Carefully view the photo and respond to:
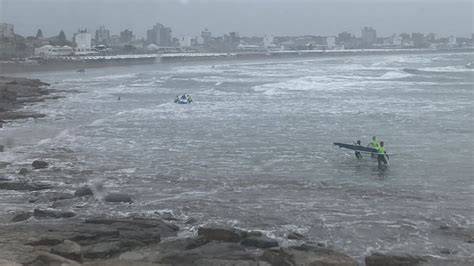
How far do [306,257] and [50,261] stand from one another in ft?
11.5

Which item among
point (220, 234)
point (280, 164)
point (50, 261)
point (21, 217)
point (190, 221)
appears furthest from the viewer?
point (280, 164)

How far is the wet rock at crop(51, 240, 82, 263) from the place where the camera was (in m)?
8.08

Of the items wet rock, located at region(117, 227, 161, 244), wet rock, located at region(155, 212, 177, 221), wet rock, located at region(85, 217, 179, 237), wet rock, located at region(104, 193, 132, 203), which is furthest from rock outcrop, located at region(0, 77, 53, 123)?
wet rock, located at region(117, 227, 161, 244)

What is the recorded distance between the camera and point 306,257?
823 centimetres

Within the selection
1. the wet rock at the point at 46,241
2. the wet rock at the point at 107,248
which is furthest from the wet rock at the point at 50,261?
the wet rock at the point at 46,241

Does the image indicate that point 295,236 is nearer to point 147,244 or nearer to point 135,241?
point 147,244

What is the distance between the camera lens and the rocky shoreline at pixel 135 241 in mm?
8172

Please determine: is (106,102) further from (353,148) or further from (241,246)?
(241,246)

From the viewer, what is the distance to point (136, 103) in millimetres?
34062

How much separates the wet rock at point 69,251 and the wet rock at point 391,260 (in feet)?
13.6

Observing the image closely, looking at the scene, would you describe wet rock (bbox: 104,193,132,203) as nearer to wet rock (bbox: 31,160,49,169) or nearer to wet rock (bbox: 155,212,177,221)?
wet rock (bbox: 155,212,177,221)

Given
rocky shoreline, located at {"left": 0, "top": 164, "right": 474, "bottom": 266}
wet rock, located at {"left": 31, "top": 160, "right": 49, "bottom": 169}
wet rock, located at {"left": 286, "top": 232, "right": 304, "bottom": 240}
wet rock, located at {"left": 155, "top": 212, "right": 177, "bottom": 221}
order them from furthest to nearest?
wet rock, located at {"left": 31, "top": 160, "right": 49, "bottom": 169} < wet rock, located at {"left": 155, "top": 212, "right": 177, "bottom": 221} < wet rock, located at {"left": 286, "top": 232, "right": 304, "bottom": 240} < rocky shoreline, located at {"left": 0, "top": 164, "right": 474, "bottom": 266}

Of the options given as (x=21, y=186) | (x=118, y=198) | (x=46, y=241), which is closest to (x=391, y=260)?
(x=46, y=241)

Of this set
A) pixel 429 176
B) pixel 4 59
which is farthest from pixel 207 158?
pixel 4 59
